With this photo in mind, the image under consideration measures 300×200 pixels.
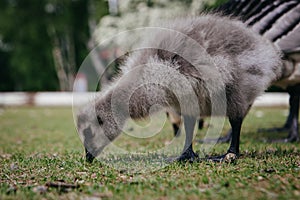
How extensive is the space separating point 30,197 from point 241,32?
365 cm

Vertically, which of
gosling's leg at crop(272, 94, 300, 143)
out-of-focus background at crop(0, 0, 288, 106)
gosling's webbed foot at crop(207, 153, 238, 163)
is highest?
out-of-focus background at crop(0, 0, 288, 106)

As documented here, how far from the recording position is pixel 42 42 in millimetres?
39500

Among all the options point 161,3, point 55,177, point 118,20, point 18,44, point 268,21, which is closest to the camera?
point 55,177

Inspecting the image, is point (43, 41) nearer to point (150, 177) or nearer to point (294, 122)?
point (294, 122)

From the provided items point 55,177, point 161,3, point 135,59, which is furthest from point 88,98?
point 161,3

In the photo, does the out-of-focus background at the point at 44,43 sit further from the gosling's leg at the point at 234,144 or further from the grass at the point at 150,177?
the gosling's leg at the point at 234,144

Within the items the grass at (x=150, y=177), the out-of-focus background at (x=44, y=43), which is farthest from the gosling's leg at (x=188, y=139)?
the out-of-focus background at (x=44, y=43)

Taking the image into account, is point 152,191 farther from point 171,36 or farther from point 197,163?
point 171,36

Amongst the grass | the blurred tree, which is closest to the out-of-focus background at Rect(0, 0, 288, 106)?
the blurred tree

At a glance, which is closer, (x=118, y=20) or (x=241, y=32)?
(x=241, y=32)

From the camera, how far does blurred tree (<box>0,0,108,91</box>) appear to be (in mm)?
36812

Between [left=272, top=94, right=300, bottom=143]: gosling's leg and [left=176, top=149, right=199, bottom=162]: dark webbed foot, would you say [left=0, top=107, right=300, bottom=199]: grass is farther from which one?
[left=272, top=94, right=300, bottom=143]: gosling's leg

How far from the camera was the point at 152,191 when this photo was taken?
413 centimetres

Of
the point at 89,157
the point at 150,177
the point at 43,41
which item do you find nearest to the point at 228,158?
the point at 150,177
